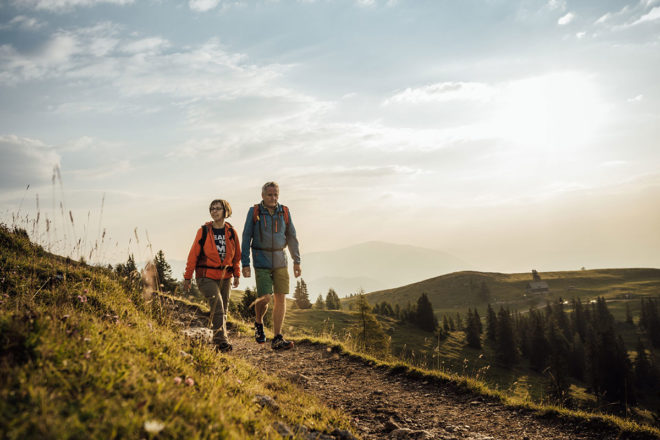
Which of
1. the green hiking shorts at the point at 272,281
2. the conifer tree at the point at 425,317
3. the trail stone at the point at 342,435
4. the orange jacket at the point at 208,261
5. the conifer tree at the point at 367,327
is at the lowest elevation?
the conifer tree at the point at 425,317

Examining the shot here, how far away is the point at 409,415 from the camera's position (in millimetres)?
5387

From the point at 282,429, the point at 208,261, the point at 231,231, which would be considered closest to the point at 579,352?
the point at 231,231

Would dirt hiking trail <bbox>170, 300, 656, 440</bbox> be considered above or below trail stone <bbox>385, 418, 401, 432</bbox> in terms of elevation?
below

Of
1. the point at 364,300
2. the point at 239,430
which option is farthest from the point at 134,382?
the point at 364,300

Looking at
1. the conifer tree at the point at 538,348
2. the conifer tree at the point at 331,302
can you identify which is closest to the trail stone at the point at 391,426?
the conifer tree at the point at 538,348

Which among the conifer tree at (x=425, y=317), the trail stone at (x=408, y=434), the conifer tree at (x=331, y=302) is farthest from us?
the conifer tree at (x=331, y=302)

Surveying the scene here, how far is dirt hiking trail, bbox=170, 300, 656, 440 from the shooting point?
481 cm

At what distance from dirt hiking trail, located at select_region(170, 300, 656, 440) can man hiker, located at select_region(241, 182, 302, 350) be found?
1236 mm

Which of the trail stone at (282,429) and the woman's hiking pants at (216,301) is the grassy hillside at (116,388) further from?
the woman's hiking pants at (216,301)

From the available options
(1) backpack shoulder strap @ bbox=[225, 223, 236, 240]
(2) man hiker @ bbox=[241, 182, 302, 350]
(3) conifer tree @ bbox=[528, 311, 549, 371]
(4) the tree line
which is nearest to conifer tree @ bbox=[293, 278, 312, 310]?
(4) the tree line

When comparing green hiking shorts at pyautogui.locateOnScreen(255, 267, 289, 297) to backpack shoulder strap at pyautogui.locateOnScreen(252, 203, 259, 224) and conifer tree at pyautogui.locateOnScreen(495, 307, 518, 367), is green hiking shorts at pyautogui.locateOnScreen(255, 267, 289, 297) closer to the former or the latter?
backpack shoulder strap at pyautogui.locateOnScreen(252, 203, 259, 224)

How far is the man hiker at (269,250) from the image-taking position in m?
7.91

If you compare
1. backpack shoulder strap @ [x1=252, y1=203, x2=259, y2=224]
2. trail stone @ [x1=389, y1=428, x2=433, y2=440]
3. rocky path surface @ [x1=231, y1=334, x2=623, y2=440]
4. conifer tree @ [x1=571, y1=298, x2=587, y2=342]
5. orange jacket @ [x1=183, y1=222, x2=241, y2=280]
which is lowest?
conifer tree @ [x1=571, y1=298, x2=587, y2=342]

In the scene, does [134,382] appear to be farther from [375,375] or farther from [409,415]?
[375,375]
